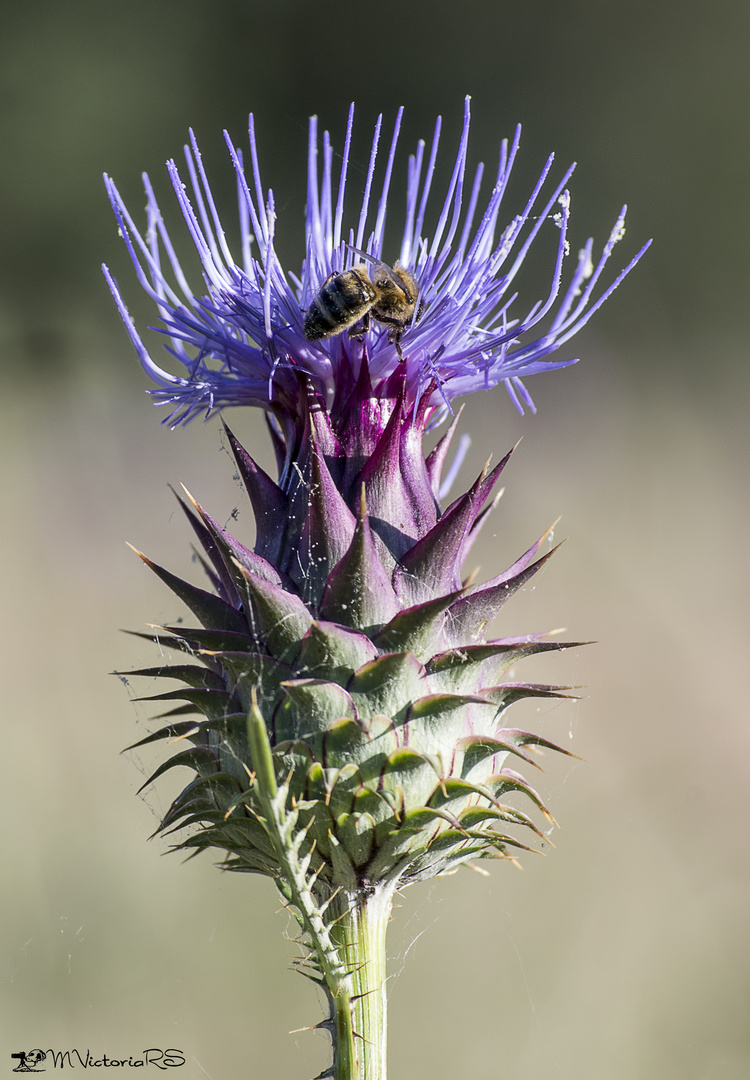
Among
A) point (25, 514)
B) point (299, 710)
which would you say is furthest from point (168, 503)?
point (299, 710)

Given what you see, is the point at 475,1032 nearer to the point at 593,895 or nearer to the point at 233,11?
the point at 593,895

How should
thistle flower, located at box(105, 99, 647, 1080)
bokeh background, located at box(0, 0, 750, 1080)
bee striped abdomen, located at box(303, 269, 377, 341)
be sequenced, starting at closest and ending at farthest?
1. thistle flower, located at box(105, 99, 647, 1080)
2. bee striped abdomen, located at box(303, 269, 377, 341)
3. bokeh background, located at box(0, 0, 750, 1080)

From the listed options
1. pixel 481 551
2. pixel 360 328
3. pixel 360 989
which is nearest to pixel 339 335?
pixel 360 328

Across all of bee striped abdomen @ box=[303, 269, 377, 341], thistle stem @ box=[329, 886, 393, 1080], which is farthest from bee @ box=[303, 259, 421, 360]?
thistle stem @ box=[329, 886, 393, 1080]

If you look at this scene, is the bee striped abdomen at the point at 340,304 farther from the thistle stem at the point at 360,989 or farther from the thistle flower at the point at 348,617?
the thistle stem at the point at 360,989

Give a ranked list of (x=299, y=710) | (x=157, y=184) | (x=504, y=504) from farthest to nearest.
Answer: (x=157, y=184) < (x=504, y=504) < (x=299, y=710)

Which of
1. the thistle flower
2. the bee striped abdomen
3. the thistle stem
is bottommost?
the thistle stem

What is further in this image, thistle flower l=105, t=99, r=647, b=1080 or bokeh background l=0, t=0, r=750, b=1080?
bokeh background l=0, t=0, r=750, b=1080

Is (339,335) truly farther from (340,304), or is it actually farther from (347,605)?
(347,605)

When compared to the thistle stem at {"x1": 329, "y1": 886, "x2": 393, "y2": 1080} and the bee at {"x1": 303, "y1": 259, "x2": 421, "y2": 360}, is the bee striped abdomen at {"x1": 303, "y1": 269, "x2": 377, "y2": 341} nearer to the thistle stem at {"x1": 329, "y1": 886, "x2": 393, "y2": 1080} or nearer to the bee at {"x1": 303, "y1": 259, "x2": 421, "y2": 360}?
the bee at {"x1": 303, "y1": 259, "x2": 421, "y2": 360}
